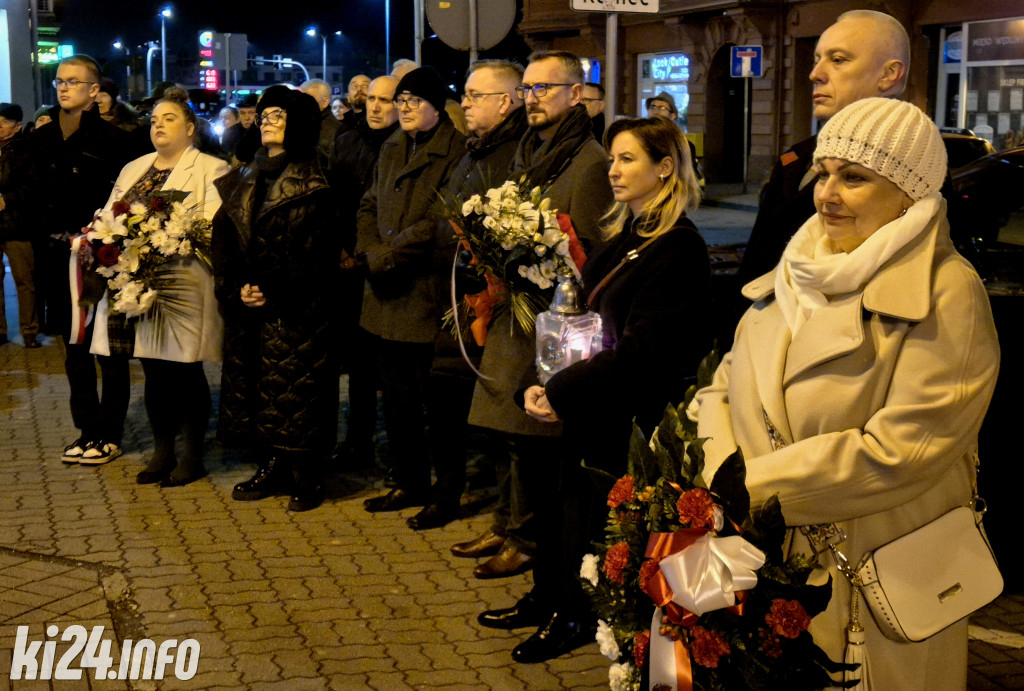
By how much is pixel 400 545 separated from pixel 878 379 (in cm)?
386

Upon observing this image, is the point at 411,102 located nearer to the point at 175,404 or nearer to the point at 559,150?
the point at 559,150

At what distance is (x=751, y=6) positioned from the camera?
30.1m

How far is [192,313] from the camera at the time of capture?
7.32 metres

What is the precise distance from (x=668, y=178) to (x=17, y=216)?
851 centimetres

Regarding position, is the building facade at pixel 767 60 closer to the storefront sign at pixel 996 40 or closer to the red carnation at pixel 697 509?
the storefront sign at pixel 996 40

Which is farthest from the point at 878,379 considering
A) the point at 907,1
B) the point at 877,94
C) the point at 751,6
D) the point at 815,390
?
the point at 751,6

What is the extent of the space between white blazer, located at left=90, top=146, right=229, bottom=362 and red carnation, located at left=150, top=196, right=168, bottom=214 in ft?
0.41

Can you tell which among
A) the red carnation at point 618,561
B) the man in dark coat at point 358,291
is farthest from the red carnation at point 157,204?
the red carnation at point 618,561

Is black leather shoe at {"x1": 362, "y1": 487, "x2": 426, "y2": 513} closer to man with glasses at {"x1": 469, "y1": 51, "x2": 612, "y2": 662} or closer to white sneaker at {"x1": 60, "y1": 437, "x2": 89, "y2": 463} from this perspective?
man with glasses at {"x1": 469, "y1": 51, "x2": 612, "y2": 662}

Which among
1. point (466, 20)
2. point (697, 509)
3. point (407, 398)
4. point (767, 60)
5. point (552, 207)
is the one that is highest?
point (767, 60)

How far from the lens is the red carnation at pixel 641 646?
311 centimetres

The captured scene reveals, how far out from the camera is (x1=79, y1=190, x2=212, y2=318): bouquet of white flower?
716 centimetres

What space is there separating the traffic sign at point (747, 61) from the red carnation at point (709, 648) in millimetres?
22887

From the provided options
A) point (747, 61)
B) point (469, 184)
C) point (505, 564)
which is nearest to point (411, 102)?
point (469, 184)
